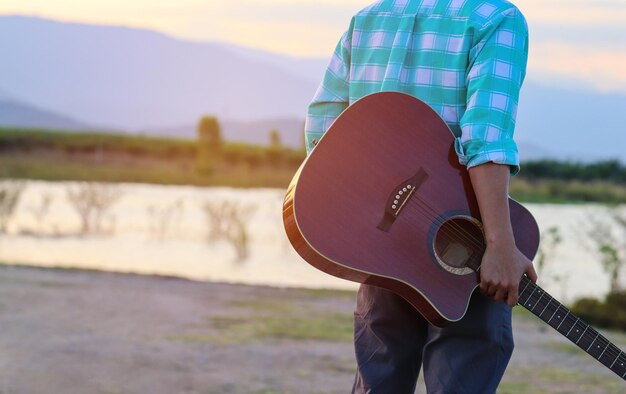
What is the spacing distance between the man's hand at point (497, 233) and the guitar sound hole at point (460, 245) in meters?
0.05

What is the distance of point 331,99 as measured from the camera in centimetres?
240

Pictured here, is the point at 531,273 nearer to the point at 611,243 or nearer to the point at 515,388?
the point at 515,388

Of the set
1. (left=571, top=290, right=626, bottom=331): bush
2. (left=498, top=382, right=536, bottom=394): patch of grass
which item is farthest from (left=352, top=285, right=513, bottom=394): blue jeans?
(left=571, top=290, right=626, bottom=331): bush

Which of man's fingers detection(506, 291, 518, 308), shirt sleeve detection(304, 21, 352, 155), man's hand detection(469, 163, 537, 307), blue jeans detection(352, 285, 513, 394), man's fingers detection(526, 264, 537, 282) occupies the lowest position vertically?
blue jeans detection(352, 285, 513, 394)

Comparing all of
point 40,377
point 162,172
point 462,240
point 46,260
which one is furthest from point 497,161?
point 162,172

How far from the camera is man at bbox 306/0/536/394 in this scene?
2.12 metres

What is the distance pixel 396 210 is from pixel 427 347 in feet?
1.17

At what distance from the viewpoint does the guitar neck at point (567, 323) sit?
2.23 metres

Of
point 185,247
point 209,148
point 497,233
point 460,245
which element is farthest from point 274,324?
point 209,148

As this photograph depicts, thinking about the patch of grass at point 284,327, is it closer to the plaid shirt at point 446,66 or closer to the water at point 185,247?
the water at point 185,247

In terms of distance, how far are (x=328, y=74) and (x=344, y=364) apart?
3.14 meters

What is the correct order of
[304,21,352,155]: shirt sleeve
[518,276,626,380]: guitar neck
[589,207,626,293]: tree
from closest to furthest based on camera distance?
[518,276,626,380]: guitar neck → [304,21,352,155]: shirt sleeve → [589,207,626,293]: tree

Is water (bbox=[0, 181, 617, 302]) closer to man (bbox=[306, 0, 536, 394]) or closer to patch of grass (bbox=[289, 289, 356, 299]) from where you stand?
patch of grass (bbox=[289, 289, 356, 299])

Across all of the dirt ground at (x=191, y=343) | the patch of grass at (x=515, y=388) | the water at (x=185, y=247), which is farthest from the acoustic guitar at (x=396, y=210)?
the water at (x=185, y=247)
